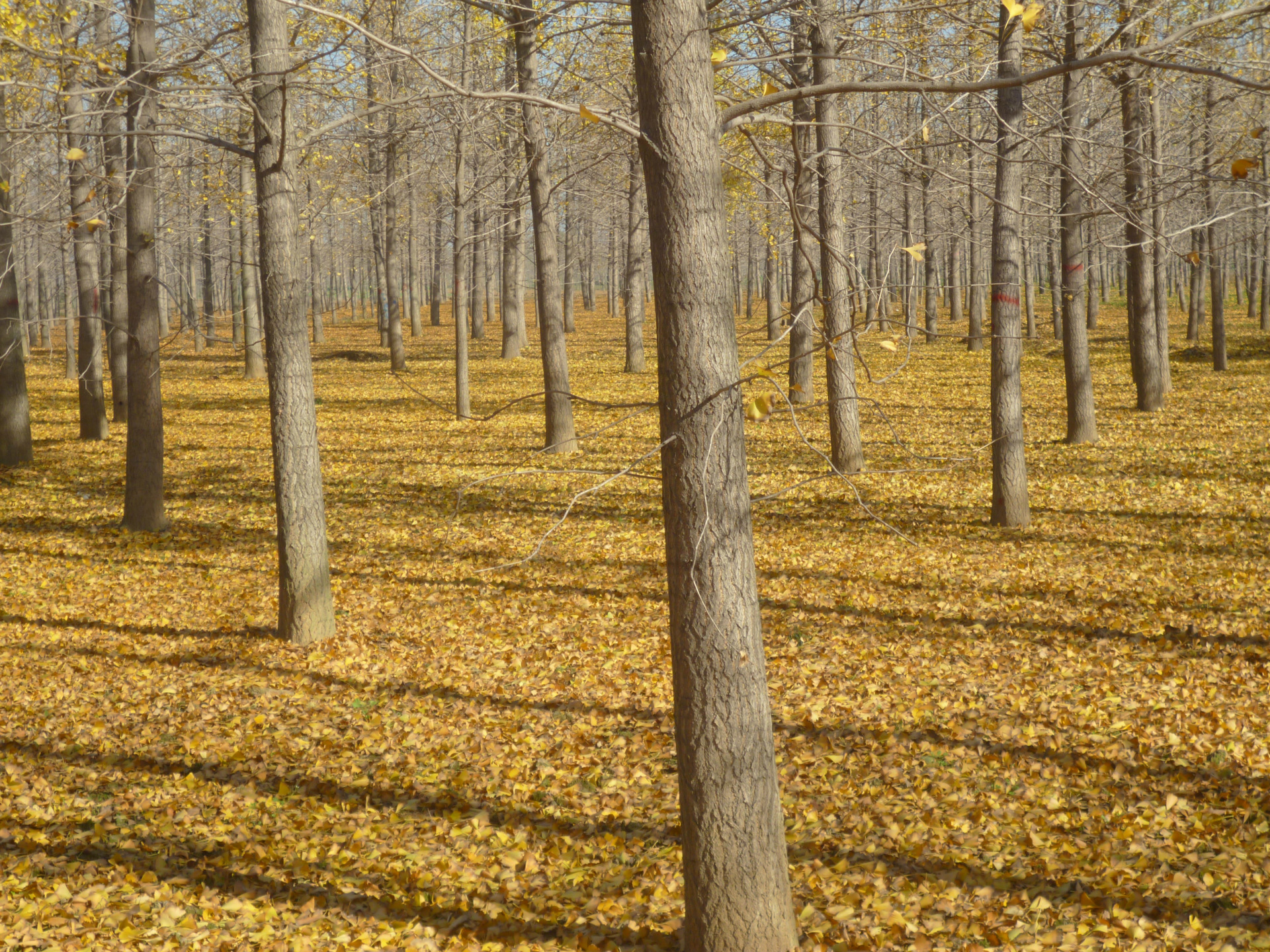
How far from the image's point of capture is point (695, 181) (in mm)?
3084

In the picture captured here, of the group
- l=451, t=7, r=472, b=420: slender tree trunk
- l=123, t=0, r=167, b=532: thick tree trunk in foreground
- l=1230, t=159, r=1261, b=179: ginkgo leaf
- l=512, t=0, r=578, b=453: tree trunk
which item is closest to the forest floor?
l=123, t=0, r=167, b=532: thick tree trunk in foreground

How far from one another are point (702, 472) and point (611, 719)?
3.35 metres

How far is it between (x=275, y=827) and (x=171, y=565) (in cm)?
533

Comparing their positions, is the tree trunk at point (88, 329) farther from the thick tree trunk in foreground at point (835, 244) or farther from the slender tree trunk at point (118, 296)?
the thick tree trunk in foreground at point (835, 244)

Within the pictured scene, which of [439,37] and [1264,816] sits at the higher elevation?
[439,37]

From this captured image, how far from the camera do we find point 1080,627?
6.73 meters

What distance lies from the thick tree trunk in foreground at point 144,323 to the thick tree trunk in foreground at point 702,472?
7525mm

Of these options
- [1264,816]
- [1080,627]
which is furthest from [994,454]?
[1264,816]

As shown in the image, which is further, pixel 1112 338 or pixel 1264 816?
pixel 1112 338

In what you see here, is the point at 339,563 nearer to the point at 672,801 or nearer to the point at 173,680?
the point at 173,680

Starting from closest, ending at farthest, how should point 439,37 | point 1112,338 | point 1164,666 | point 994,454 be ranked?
1. point 1164,666
2. point 994,454
3. point 439,37
4. point 1112,338

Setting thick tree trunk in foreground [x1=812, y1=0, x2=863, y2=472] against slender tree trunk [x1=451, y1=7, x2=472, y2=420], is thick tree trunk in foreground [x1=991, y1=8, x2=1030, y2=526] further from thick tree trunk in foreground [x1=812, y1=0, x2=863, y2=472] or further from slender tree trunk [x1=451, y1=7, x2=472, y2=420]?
slender tree trunk [x1=451, y1=7, x2=472, y2=420]

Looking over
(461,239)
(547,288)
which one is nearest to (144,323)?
(547,288)

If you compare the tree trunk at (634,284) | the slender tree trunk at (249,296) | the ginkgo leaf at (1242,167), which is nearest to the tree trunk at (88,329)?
the slender tree trunk at (249,296)
